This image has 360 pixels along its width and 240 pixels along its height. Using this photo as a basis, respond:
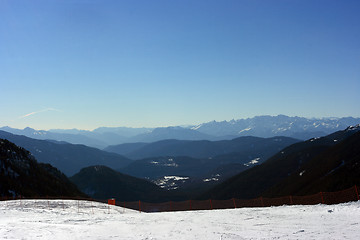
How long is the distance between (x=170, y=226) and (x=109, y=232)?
22.5ft

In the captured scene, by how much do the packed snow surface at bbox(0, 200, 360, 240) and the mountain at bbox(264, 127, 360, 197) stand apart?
84595 millimetres

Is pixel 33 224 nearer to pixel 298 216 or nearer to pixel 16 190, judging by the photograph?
pixel 298 216

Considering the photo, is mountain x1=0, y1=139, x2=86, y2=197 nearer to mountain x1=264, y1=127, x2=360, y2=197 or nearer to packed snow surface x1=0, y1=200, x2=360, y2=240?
packed snow surface x1=0, y1=200, x2=360, y2=240

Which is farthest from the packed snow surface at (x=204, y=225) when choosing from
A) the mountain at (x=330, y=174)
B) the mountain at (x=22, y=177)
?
the mountain at (x=330, y=174)

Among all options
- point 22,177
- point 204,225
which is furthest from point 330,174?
point 22,177

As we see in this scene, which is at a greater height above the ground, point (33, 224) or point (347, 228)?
point (33, 224)

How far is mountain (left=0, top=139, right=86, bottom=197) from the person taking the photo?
97.6 m

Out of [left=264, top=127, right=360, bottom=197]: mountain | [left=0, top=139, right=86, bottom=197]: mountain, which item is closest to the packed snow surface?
[left=0, top=139, right=86, bottom=197]: mountain

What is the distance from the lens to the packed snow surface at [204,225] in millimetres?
24391

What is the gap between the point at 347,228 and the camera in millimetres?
24328

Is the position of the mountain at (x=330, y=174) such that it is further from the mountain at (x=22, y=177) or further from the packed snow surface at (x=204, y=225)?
the mountain at (x=22, y=177)

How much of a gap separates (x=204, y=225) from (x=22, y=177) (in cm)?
11253

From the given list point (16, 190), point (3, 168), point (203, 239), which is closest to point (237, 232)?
point (203, 239)

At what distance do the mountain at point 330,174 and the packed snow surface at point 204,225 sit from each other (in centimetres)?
8459
